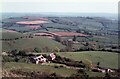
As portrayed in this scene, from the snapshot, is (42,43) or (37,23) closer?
(42,43)

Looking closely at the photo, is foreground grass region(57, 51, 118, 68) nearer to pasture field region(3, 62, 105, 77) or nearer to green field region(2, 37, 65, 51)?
pasture field region(3, 62, 105, 77)

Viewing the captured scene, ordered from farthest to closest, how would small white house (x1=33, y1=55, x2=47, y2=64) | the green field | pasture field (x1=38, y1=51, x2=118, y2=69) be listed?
the green field
small white house (x1=33, y1=55, x2=47, y2=64)
pasture field (x1=38, y1=51, x2=118, y2=69)

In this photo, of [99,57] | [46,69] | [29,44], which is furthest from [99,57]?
[29,44]

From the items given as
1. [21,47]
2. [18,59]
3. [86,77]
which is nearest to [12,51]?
[21,47]

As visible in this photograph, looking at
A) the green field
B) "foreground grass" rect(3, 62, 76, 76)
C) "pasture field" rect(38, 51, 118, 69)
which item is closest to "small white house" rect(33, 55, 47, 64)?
"foreground grass" rect(3, 62, 76, 76)

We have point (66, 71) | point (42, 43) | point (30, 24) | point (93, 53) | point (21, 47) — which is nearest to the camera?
point (66, 71)

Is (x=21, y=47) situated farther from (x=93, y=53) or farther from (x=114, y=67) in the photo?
(x=114, y=67)

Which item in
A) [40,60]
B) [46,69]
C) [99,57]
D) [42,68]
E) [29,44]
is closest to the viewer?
[46,69]

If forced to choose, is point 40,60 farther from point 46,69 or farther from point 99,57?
point 99,57

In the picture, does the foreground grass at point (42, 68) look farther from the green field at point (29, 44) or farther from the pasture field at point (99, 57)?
the green field at point (29, 44)

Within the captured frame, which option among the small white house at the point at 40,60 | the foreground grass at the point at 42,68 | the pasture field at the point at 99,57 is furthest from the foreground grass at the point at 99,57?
the foreground grass at the point at 42,68

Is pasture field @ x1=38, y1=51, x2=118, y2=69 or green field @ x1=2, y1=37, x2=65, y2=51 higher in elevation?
green field @ x1=2, y1=37, x2=65, y2=51
